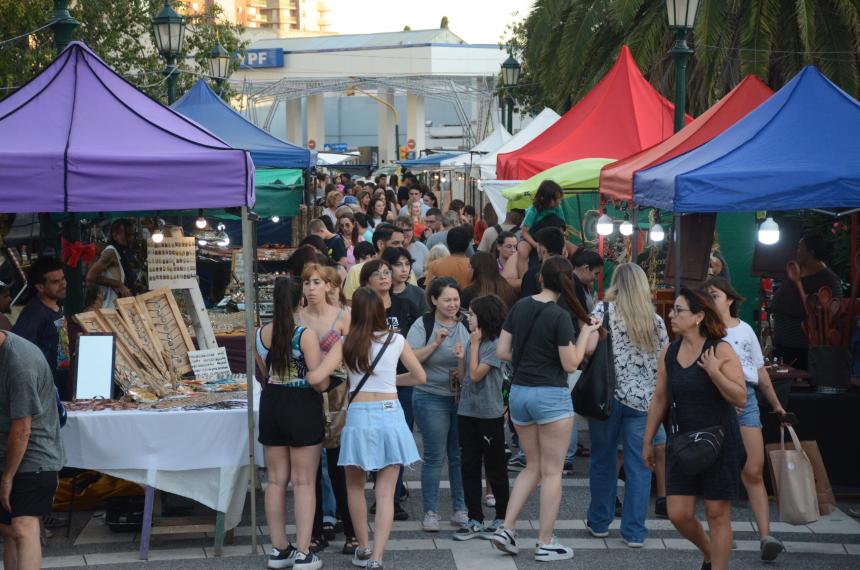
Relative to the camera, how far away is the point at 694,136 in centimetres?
1088

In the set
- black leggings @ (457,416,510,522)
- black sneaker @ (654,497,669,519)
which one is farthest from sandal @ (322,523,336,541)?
black sneaker @ (654,497,669,519)

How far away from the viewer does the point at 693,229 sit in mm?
10320

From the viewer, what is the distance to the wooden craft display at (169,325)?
29.4 ft

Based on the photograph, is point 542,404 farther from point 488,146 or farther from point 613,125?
point 488,146

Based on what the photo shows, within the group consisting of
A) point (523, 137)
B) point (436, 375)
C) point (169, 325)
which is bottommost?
point (436, 375)

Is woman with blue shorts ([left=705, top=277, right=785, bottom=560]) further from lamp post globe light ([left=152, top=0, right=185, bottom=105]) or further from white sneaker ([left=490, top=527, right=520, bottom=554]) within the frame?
lamp post globe light ([left=152, top=0, right=185, bottom=105])

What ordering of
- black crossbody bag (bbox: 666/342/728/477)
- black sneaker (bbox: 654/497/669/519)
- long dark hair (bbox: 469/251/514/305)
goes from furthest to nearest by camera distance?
1. long dark hair (bbox: 469/251/514/305)
2. black sneaker (bbox: 654/497/669/519)
3. black crossbody bag (bbox: 666/342/728/477)

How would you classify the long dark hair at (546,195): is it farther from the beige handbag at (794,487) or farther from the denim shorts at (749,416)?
the beige handbag at (794,487)

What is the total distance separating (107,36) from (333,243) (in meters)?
14.1

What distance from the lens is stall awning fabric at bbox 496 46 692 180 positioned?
16031 millimetres

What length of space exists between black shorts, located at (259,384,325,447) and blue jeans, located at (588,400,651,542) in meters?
1.96

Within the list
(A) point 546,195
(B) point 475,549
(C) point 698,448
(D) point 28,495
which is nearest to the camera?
(D) point 28,495

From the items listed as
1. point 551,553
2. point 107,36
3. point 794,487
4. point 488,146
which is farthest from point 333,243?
point 488,146

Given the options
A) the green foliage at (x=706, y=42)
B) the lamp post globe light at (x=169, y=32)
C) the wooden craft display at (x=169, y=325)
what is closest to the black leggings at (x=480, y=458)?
the wooden craft display at (x=169, y=325)
